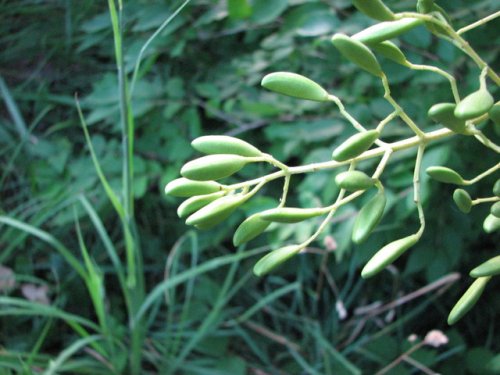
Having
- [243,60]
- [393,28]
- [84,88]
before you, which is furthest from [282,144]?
[393,28]

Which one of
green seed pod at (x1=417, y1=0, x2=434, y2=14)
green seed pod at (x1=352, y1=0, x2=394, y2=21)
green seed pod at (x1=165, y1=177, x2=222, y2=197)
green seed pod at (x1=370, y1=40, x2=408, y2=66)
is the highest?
green seed pod at (x1=352, y1=0, x2=394, y2=21)

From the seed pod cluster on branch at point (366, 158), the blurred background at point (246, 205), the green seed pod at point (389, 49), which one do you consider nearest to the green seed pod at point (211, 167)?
the seed pod cluster on branch at point (366, 158)

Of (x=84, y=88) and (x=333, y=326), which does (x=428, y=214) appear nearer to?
(x=333, y=326)

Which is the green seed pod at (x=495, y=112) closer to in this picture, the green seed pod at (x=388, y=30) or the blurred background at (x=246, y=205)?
the green seed pod at (x=388, y=30)

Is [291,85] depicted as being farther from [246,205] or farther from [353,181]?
[246,205]

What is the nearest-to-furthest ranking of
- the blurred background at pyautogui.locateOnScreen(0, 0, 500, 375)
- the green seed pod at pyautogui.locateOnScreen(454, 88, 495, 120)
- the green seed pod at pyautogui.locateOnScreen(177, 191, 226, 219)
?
the green seed pod at pyautogui.locateOnScreen(454, 88, 495, 120)
the green seed pod at pyautogui.locateOnScreen(177, 191, 226, 219)
the blurred background at pyautogui.locateOnScreen(0, 0, 500, 375)

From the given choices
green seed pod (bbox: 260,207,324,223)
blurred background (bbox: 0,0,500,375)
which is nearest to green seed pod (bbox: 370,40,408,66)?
green seed pod (bbox: 260,207,324,223)

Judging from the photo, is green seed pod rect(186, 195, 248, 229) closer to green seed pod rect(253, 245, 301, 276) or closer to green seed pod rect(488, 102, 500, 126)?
green seed pod rect(253, 245, 301, 276)
